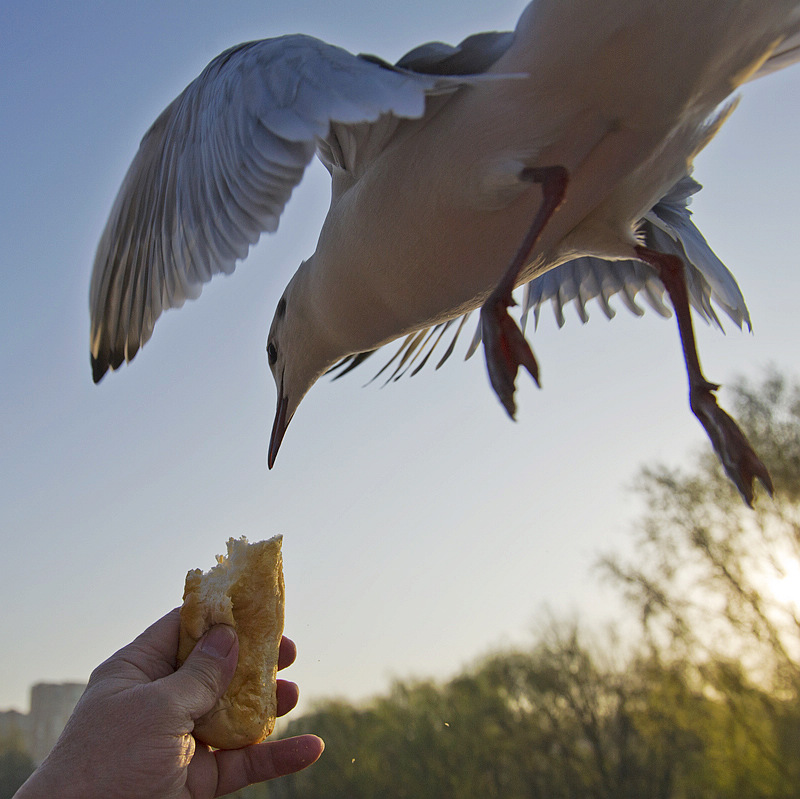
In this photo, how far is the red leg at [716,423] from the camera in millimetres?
1019

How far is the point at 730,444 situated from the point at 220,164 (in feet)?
2.50

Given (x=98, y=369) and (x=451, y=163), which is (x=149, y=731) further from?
(x=451, y=163)

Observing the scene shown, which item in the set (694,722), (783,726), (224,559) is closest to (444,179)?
(224,559)

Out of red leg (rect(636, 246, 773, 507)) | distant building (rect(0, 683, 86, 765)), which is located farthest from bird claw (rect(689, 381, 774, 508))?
distant building (rect(0, 683, 86, 765))

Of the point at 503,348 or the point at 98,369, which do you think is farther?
the point at 98,369

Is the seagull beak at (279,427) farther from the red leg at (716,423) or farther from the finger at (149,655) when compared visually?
the red leg at (716,423)

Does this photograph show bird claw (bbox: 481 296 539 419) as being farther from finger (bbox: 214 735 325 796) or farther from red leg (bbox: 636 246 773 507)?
finger (bbox: 214 735 325 796)

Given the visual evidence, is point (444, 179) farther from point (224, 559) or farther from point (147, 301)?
point (224, 559)

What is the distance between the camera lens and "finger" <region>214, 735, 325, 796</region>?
101cm

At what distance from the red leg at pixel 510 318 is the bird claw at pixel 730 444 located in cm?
33

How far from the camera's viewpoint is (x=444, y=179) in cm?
93

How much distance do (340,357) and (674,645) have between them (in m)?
8.41

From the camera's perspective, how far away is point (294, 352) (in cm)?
131

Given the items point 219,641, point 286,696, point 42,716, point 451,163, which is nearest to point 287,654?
point 286,696
